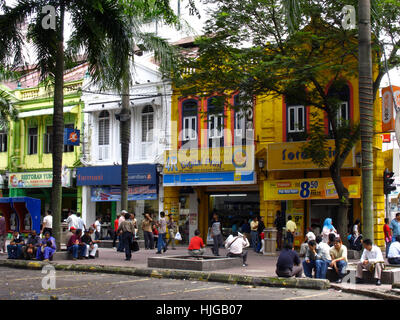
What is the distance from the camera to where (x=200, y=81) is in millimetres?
22266

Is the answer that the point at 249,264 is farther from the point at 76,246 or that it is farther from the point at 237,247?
the point at 76,246

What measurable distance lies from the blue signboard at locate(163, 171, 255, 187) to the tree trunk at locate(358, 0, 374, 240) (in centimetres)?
1289

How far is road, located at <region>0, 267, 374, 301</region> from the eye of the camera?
1165 cm

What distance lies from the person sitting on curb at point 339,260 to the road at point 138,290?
0.96 m

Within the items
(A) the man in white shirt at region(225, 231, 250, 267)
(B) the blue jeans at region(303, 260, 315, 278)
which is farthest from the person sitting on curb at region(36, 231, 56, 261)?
(B) the blue jeans at region(303, 260, 315, 278)

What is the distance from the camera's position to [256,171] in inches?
1035

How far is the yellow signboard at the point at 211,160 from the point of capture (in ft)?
87.1

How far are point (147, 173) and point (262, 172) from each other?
21.2ft

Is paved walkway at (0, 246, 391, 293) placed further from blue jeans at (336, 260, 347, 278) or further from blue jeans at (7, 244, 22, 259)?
blue jeans at (7, 244, 22, 259)

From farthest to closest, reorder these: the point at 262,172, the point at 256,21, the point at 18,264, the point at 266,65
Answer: the point at 262,172 < the point at 256,21 < the point at 266,65 < the point at 18,264

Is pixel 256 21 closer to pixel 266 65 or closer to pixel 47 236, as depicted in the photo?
pixel 266 65

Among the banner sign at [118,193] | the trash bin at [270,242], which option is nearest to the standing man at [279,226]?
the trash bin at [270,242]

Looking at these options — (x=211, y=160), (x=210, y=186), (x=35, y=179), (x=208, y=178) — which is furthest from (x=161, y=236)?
(x=35, y=179)
